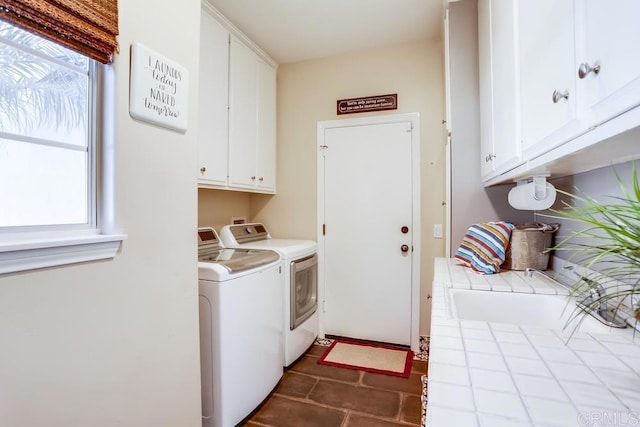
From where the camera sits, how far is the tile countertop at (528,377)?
53 centimetres

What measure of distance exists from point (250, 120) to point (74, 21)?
5.97 feet

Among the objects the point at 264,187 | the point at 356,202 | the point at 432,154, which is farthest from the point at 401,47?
the point at 264,187

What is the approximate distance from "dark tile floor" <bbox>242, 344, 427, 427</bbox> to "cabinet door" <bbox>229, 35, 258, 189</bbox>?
5.13 ft

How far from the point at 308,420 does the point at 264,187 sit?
1909 mm

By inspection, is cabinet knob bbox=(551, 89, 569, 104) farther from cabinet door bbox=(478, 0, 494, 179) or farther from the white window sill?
the white window sill

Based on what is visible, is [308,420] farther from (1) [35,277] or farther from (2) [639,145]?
(2) [639,145]

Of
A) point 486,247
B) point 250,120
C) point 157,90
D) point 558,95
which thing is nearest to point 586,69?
point 558,95

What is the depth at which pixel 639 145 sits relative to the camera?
2.47ft

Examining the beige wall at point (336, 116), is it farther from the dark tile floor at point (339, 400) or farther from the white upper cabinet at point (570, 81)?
the white upper cabinet at point (570, 81)

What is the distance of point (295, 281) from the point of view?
8.11ft

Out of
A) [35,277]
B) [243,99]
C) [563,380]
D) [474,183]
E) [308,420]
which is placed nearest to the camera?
[563,380]

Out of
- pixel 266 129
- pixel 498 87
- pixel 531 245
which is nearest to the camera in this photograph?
pixel 498 87

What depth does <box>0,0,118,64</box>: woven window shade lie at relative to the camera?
0.80 meters

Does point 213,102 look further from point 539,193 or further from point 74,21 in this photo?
point 539,193
